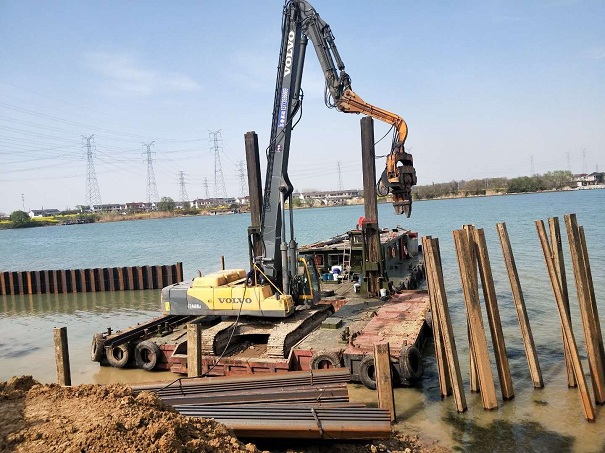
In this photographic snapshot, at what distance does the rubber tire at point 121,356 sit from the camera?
13.2m

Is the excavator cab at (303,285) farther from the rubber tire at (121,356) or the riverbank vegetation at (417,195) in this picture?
the riverbank vegetation at (417,195)

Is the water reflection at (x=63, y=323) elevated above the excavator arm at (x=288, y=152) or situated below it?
below

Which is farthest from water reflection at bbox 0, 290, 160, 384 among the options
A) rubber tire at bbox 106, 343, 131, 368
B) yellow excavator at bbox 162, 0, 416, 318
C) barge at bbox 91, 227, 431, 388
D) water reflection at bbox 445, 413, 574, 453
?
water reflection at bbox 445, 413, 574, 453

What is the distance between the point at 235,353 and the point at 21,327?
43.0ft

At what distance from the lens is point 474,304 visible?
8.68 m

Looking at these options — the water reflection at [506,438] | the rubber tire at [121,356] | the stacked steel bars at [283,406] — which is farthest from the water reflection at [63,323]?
the water reflection at [506,438]

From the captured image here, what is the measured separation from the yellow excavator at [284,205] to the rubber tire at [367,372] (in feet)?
9.87

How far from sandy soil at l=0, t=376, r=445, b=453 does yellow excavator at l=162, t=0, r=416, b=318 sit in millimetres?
6304

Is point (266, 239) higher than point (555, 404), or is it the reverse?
point (266, 239)

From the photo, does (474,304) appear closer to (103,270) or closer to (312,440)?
(312,440)

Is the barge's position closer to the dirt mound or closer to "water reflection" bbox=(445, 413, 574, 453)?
"water reflection" bbox=(445, 413, 574, 453)

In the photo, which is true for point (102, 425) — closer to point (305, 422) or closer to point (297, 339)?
point (305, 422)

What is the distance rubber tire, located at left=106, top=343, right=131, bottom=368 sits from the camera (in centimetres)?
1325

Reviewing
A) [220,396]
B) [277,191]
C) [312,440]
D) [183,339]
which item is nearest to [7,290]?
[183,339]
